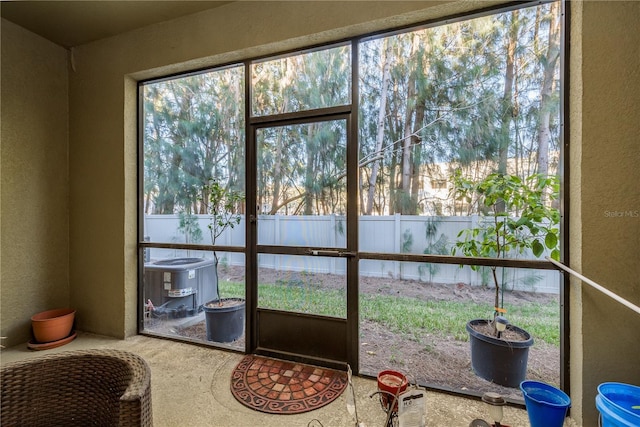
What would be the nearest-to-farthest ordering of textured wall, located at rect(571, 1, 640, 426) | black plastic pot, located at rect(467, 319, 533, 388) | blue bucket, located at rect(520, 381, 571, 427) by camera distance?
blue bucket, located at rect(520, 381, 571, 427) → textured wall, located at rect(571, 1, 640, 426) → black plastic pot, located at rect(467, 319, 533, 388)

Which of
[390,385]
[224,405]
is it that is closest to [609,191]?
[390,385]

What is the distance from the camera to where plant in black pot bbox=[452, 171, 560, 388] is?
1.83m

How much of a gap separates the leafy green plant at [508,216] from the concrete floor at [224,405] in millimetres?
700

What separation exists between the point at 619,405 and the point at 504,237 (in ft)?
3.15

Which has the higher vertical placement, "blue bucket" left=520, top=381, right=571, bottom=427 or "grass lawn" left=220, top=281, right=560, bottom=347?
"grass lawn" left=220, top=281, right=560, bottom=347

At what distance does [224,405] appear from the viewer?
1.87 metres

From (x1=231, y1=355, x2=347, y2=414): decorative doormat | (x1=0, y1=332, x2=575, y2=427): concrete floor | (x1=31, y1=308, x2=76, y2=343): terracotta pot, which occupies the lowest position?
(x1=0, y1=332, x2=575, y2=427): concrete floor

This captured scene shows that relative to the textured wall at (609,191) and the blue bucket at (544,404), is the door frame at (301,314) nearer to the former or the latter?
the blue bucket at (544,404)

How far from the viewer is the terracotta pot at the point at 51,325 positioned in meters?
2.71

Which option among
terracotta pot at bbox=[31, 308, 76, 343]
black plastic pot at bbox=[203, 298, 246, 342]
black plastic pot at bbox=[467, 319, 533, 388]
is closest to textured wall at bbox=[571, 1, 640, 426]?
black plastic pot at bbox=[467, 319, 533, 388]

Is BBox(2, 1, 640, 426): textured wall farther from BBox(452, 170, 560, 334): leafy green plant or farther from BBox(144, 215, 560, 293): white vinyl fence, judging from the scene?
BBox(144, 215, 560, 293): white vinyl fence

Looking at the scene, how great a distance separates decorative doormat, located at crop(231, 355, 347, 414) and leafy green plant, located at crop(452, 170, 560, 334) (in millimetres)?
A: 1317

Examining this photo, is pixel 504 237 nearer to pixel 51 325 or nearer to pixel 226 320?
pixel 226 320

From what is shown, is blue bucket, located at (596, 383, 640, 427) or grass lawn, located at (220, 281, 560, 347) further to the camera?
grass lawn, located at (220, 281, 560, 347)
